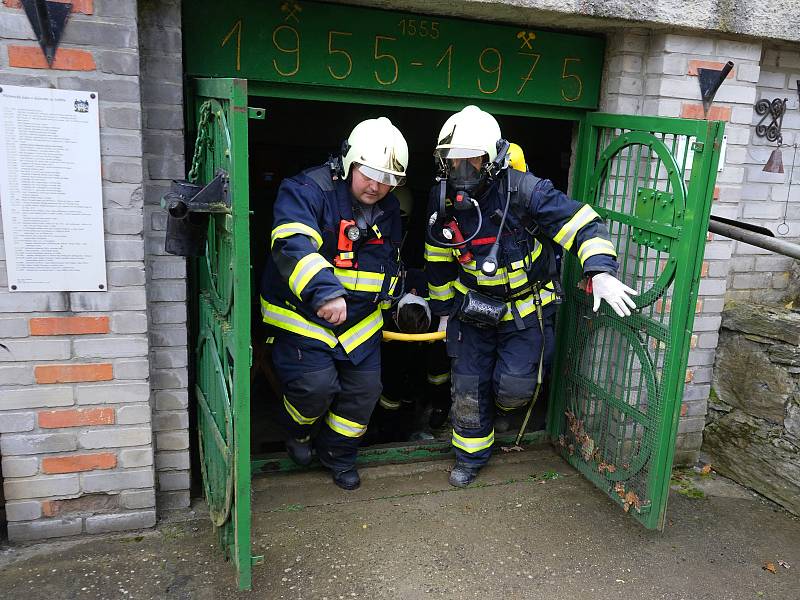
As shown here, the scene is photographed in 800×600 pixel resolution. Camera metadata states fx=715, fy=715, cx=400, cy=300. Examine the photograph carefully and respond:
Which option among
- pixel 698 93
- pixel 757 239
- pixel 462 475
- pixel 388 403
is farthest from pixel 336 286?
pixel 698 93

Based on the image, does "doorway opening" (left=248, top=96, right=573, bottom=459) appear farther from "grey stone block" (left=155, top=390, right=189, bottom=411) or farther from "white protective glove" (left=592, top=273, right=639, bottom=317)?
"white protective glove" (left=592, top=273, right=639, bottom=317)

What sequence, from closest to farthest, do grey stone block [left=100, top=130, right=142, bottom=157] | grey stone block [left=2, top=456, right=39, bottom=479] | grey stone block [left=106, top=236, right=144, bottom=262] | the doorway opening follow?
grey stone block [left=100, top=130, right=142, bottom=157] → grey stone block [left=106, top=236, right=144, bottom=262] → grey stone block [left=2, top=456, right=39, bottom=479] → the doorway opening

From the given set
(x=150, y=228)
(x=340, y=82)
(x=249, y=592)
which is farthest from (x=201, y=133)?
(x=249, y=592)

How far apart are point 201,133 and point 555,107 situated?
199cm

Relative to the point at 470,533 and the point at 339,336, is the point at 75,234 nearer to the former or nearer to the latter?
the point at 339,336

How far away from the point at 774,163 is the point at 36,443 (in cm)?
429

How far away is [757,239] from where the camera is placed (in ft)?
11.6

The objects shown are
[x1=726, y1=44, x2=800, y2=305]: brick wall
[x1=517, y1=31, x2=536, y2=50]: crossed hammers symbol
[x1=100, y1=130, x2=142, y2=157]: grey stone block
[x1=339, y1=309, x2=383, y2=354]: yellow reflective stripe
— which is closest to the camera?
[x1=100, y1=130, x2=142, y2=157]: grey stone block

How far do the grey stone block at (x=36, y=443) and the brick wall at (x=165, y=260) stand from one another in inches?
16.0

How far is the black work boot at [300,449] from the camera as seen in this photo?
3.97 metres

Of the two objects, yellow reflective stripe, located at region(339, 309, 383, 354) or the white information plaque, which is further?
yellow reflective stripe, located at region(339, 309, 383, 354)

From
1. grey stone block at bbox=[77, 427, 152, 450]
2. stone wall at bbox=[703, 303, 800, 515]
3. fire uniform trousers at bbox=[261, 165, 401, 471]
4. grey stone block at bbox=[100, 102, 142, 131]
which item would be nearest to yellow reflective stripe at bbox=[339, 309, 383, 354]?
fire uniform trousers at bbox=[261, 165, 401, 471]

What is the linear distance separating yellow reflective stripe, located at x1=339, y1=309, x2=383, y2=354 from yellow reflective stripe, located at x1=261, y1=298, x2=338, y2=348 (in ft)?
0.21

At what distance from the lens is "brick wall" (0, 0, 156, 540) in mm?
2883
